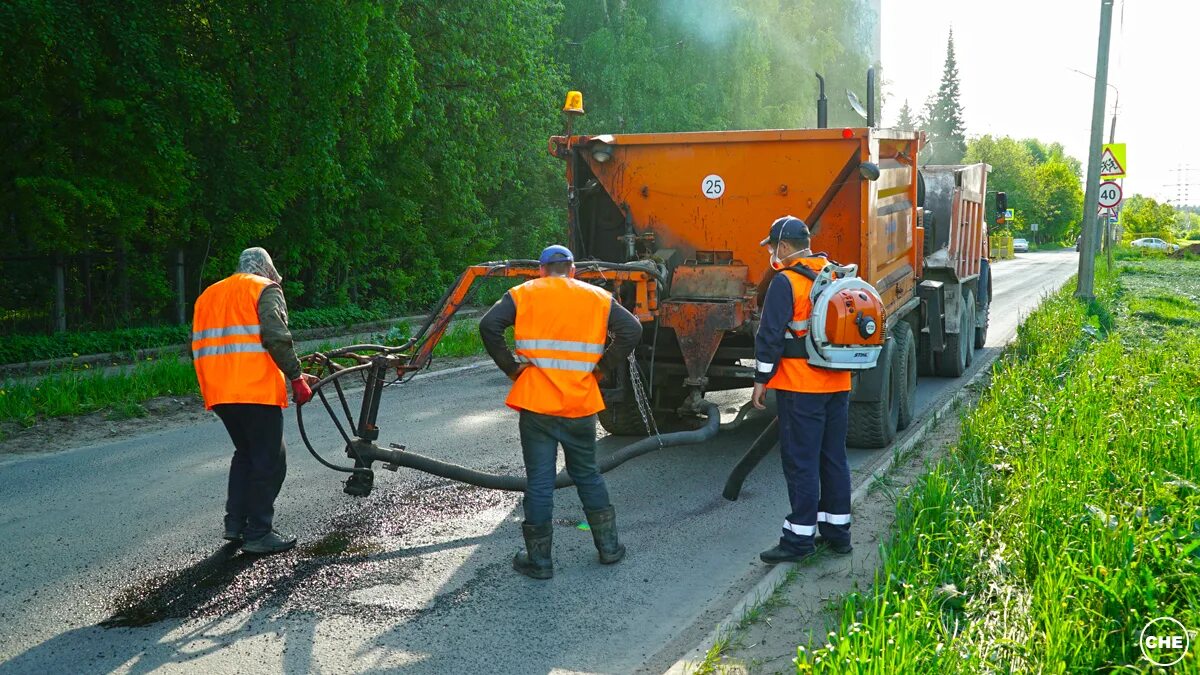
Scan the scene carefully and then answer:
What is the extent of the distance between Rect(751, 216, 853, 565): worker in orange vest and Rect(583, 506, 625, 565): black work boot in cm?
74

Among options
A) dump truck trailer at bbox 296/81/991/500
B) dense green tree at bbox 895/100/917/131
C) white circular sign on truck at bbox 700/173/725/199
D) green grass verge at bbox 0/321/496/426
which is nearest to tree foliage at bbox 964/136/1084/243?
dense green tree at bbox 895/100/917/131

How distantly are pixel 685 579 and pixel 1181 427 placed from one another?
3024 mm

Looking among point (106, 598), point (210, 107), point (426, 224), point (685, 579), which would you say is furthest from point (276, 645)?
point (426, 224)

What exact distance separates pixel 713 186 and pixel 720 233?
1.22ft

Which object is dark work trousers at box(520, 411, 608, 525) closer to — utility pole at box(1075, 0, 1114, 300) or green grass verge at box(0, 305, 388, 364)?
green grass verge at box(0, 305, 388, 364)

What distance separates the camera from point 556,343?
17.1 feet

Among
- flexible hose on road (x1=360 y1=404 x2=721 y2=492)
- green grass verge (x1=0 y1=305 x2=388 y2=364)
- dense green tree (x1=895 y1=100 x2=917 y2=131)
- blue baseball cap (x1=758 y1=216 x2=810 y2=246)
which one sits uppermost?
dense green tree (x1=895 y1=100 x2=917 y2=131)

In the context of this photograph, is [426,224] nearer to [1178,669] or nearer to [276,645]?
[276,645]

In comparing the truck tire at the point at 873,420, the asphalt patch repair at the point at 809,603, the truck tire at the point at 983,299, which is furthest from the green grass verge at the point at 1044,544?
the truck tire at the point at 983,299

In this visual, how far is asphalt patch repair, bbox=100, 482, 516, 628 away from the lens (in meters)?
4.73

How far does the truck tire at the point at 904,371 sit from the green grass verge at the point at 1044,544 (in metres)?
0.79

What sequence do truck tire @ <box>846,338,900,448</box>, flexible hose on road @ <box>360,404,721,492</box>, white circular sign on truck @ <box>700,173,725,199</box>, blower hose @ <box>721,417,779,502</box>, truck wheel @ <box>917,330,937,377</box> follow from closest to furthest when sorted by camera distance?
flexible hose on road @ <box>360,404,721,492</box> → blower hose @ <box>721,417,779,502</box> → truck tire @ <box>846,338,900,448</box> → white circular sign on truck @ <box>700,173,725,199</box> → truck wheel @ <box>917,330,937,377</box>

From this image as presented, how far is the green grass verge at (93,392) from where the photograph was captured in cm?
932

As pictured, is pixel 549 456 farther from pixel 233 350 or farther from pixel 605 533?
pixel 233 350
